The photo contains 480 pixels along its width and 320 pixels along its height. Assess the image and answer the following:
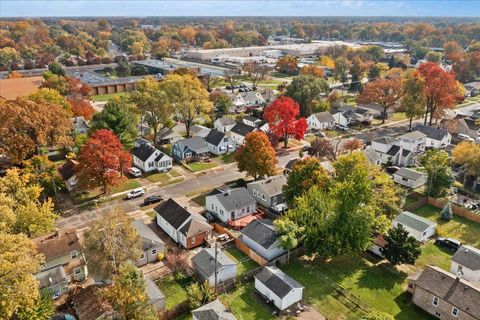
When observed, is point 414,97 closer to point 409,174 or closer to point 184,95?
point 409,174

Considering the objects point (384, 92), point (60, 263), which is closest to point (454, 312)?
point (60, 263)

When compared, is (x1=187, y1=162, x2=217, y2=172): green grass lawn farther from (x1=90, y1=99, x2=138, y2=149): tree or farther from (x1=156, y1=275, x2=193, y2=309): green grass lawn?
(x1=156, y1=275, x2=193, y2=309): green grass lawn

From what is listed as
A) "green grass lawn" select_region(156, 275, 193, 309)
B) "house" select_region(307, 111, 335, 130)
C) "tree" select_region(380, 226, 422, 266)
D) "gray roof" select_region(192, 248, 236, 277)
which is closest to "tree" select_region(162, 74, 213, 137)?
"house" select_region(307, 111, 335, 130)

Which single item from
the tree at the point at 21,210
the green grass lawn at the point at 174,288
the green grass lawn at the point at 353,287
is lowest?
the green grass lawn at the point at 353,287

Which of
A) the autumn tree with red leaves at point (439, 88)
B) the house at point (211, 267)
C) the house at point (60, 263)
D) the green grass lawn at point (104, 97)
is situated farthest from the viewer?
the green grass lawn at point (104, 97)

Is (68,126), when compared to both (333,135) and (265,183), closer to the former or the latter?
(265,183)

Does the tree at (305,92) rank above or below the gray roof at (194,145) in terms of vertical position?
above

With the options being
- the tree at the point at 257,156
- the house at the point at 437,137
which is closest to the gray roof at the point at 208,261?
the tree at the point at 257,156

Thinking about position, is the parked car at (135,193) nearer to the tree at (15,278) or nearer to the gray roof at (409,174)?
the tree at (15,278)
